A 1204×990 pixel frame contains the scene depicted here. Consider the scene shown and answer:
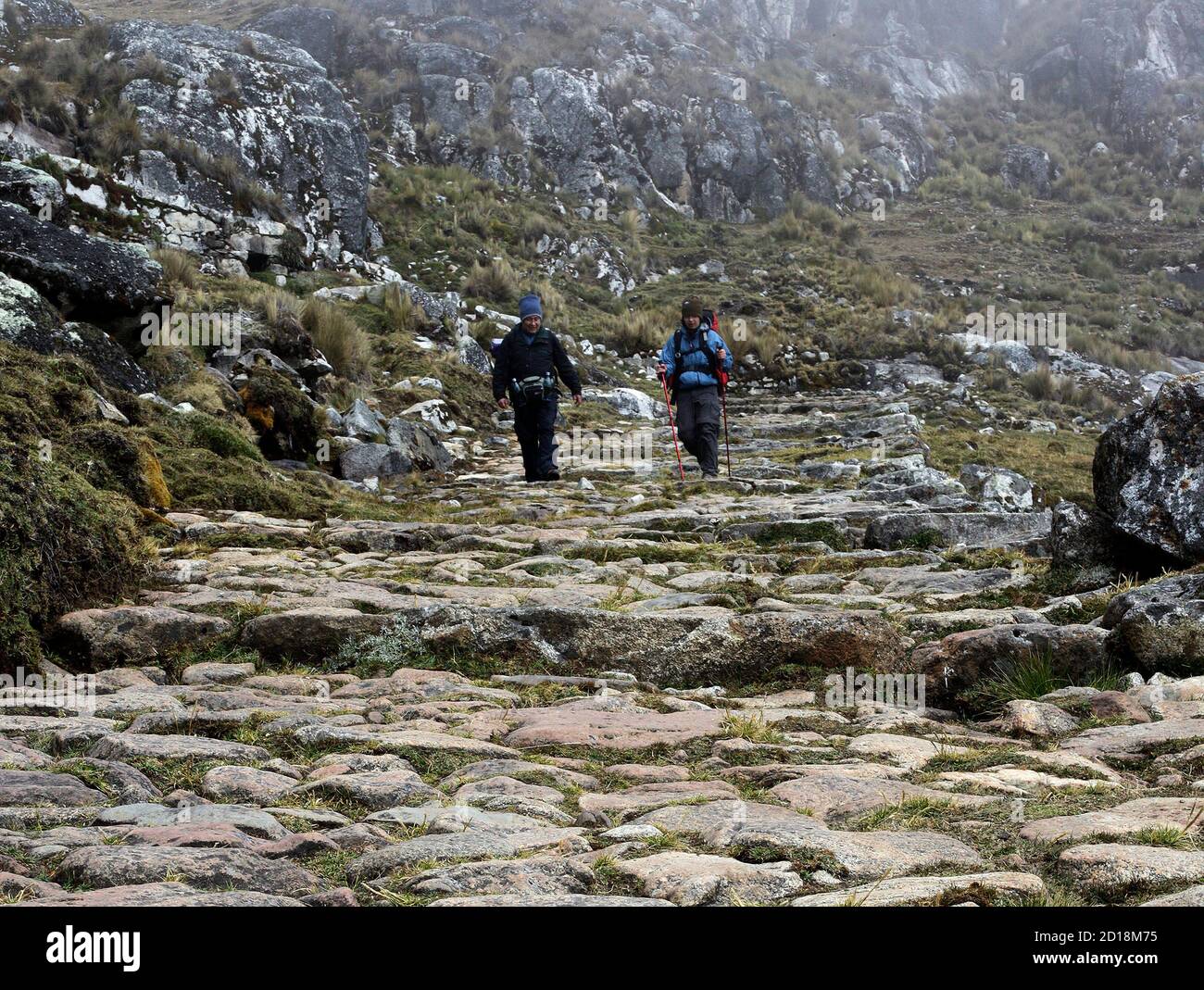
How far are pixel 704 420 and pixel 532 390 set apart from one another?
2.00 metres

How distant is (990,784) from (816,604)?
2.58 m

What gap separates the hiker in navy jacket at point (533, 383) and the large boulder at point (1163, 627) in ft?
25.5

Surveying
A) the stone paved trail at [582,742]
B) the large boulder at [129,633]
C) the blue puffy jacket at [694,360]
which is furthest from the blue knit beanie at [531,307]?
the large boulder at [129,633]

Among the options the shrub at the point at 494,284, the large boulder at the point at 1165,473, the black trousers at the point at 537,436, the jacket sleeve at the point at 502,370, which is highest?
the shrub at the point at 494,284

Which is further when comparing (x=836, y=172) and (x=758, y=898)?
(x=836, y=172)

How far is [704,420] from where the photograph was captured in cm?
1198

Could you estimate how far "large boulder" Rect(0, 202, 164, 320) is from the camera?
28.8 feet

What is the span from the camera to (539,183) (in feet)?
105

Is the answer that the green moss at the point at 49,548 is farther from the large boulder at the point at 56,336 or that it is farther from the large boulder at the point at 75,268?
the large boulder at the point at 75,268

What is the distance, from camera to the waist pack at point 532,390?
11539mm

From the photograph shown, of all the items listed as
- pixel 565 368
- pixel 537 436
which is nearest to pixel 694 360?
pixel 565 368
